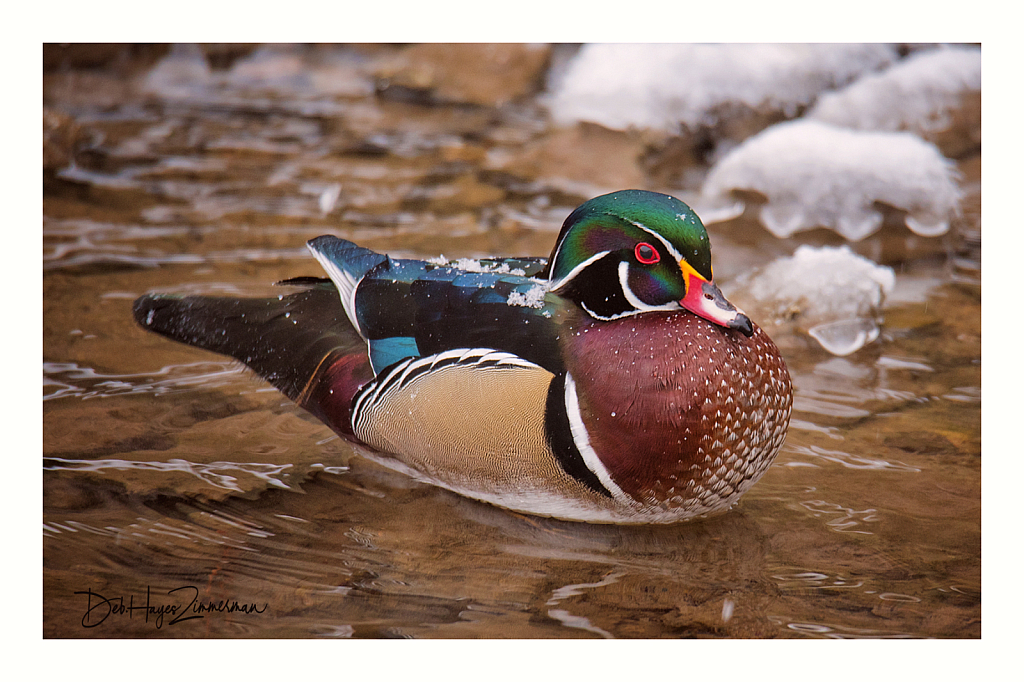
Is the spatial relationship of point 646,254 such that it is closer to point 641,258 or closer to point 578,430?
point 641,258

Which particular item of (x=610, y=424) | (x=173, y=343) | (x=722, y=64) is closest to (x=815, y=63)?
(x=722, y=64)

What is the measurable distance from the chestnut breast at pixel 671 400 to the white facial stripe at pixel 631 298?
0.7 inches

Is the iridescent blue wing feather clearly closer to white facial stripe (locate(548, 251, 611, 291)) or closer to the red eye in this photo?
white facial stripe (locate(548, 251, 611, 291))

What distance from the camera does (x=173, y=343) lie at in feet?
8.95

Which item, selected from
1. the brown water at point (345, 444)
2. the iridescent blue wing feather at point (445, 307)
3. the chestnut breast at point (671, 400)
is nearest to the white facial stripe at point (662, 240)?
the chestnut breast at point (671, 400)

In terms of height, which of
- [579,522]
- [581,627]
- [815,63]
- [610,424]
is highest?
[815,63]

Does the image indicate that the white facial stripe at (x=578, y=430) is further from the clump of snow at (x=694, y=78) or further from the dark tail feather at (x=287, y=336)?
the clump of snow at (x=694, y=78)

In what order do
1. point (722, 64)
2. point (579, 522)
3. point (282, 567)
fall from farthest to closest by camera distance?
point (722, 64)
point (579, 522)
point (282, 567)

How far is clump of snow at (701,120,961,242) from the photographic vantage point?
3.05 meters

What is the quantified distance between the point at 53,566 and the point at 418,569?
0.75m

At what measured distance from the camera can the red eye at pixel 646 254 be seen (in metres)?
1.80
